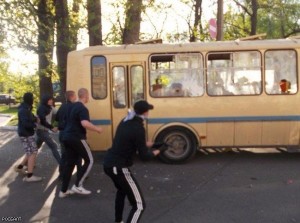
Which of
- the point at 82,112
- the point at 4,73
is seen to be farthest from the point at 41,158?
the point at 4,73

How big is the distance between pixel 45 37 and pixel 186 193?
407 inches

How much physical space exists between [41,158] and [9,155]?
117 cm

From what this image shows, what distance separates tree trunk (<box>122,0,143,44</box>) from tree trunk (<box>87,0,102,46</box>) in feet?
3.42

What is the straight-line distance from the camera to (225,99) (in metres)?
9.75

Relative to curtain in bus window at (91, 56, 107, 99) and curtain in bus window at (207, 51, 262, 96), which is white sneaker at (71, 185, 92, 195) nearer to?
curtain in bus window at (91, 56, 107, 99)

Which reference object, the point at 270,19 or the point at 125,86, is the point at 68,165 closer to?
the point at 125,86

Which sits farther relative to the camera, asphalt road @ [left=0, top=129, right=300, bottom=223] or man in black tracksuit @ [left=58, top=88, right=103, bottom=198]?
man in black tracksuit @ [left=58, top=88, right=103, bottom=198]

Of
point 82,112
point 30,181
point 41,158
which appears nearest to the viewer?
point 82,112

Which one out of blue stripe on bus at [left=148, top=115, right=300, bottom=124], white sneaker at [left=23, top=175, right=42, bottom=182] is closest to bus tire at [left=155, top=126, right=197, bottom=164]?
blue stripe on bus at [left=148, top=115, right=300, bottom=124]

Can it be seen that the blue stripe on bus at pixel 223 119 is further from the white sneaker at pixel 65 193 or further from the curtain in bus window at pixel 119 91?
the white sneaker at pixel 65 193

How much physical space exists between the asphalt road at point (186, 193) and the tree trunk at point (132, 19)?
7.42m

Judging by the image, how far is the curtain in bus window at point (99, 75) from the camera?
32.2 ft

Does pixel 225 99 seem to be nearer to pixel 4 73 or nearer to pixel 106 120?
pixel 106 120

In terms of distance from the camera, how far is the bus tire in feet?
31.9
